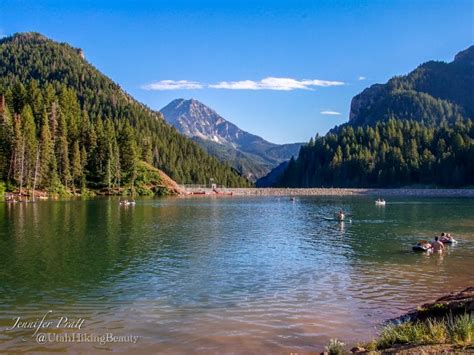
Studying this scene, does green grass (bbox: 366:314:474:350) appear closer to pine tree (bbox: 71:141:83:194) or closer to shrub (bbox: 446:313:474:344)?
shrub (bbox: 446:313:474:344)

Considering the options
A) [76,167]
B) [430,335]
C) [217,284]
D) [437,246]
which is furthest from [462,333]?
[76,167]

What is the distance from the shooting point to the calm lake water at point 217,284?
21578mm

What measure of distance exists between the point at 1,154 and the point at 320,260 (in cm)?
11493

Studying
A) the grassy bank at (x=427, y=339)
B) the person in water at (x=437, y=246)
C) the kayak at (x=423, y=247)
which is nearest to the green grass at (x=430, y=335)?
the grassy bank at (x=427, y=339)

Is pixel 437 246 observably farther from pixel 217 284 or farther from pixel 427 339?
pixel 427 339

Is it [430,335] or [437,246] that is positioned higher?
[430,335]

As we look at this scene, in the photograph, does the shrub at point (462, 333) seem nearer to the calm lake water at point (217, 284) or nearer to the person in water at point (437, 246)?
the calm lake water at point (217, 284)

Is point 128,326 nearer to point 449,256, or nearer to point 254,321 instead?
point 254,321

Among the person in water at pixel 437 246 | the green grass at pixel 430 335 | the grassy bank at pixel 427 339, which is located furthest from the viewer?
the person in water at pixel 437 246

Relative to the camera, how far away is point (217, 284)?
103ft

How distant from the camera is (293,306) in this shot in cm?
2620

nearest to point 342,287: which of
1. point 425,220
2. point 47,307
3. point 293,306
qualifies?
point 293,306

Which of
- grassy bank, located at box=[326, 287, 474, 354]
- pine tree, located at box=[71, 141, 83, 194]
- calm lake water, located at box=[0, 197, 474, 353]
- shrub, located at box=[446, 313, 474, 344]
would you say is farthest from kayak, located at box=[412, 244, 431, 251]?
pine tree, located at box=[71, 141, 83, 194]

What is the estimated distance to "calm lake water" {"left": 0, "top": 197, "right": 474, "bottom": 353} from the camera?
2158 centimetres
